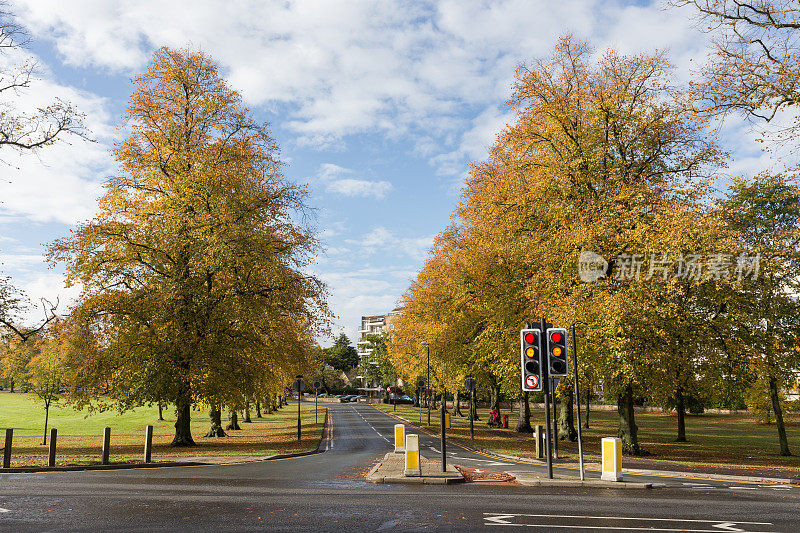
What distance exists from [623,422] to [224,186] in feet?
70.9

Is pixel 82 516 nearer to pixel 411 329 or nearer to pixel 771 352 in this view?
pixel 771 352

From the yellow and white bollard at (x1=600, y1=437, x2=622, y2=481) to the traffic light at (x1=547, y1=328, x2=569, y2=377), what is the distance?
109 inches

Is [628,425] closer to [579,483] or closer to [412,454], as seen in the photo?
[579,483]

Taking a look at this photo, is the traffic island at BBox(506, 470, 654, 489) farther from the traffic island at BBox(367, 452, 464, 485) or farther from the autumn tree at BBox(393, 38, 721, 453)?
the autumn tree at BBox(393, 38, 721, 453)

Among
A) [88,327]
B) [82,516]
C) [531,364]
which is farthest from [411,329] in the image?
[82,516]

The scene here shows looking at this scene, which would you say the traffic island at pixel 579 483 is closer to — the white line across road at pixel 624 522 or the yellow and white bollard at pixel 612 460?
the yellow and white bollard at pixel 612 460

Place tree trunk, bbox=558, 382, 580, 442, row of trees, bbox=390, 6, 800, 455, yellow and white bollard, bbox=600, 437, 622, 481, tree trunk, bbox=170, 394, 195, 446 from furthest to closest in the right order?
1. tree trunk, bbox=558, 382, 580, 442
2. tree trunk, bbox=170, 394, 195, 446
3. row of trees, bbox=390, 6, 800, 455
4. yellow and white bollard, bbox=600, 437, 622, 481

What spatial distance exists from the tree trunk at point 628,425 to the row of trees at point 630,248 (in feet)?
0.19

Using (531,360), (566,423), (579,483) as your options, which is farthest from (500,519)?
(566,423)

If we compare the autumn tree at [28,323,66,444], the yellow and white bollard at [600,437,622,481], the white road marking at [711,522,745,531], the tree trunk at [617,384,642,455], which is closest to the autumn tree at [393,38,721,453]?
the tree trunk at [617,384,642,455]

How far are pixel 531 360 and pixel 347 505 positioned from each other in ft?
20.5

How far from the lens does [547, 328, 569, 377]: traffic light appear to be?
1439cm

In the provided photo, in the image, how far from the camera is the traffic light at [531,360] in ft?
47.0

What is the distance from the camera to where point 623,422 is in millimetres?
25828
